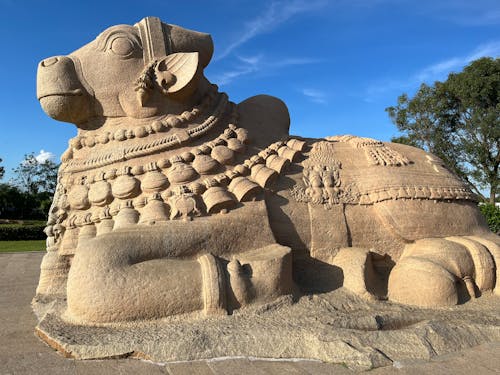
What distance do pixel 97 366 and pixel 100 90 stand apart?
2.25 meters

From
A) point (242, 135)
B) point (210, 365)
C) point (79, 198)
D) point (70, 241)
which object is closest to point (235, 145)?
point (242, 135)

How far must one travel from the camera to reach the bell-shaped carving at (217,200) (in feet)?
10.4

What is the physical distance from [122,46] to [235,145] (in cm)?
123

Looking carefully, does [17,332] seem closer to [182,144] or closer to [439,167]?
[182,144]

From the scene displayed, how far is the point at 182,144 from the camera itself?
3.47 meters

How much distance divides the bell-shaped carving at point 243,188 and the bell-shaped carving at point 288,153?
1.75 ft

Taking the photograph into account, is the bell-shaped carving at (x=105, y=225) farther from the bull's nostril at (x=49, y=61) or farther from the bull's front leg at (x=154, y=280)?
the bull's nostril at (x=49, y=61)

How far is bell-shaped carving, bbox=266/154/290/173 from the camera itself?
3582 millimetres

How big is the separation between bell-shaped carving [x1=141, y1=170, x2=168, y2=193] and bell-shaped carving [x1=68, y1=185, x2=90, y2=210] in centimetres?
54

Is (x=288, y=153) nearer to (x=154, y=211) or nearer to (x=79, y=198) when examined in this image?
(x=154, y=211)

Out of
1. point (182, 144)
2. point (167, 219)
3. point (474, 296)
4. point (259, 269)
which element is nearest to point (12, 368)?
point (167, 219)

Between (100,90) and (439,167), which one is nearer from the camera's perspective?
(100,90)

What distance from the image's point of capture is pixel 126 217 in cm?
315

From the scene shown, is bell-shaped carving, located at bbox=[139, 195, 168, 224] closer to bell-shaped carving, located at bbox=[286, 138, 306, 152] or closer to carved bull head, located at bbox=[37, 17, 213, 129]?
carved bull head, located at bbox=[37, 17, 213, 129]
